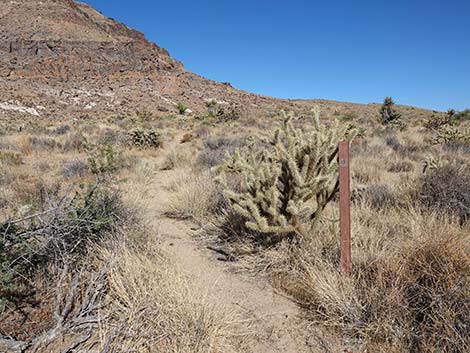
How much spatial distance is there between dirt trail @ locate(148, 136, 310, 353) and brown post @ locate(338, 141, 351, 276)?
614 mm

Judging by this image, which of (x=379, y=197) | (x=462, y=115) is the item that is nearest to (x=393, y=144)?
(x=379, y=197)

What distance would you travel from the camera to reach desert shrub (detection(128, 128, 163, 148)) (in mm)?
12180

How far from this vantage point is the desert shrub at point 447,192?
379 centimetres

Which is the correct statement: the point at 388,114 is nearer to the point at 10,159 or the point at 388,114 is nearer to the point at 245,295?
the point at 10,159

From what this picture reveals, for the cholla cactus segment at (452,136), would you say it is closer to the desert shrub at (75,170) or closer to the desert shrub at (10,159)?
the desert shrub at (75,170)

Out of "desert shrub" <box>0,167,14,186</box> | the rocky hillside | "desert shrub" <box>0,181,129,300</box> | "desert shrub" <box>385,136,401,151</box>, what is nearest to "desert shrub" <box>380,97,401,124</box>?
the rocky hillside

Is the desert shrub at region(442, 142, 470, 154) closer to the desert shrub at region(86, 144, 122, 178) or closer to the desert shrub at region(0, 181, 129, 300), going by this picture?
the desert shrub at region(0, 181, 129, 300)

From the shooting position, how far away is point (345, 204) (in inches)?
106

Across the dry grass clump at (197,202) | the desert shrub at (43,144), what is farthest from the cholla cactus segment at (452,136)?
the desert shrub at (43,144)

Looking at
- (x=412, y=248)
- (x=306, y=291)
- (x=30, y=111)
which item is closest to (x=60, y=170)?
(x=306, y=291)

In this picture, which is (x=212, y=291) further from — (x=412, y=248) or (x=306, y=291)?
(x=412, y=248)

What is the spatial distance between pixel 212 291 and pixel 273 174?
4.47ft

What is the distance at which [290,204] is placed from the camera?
10.3ft

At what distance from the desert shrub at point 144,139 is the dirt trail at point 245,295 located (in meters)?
8.14
